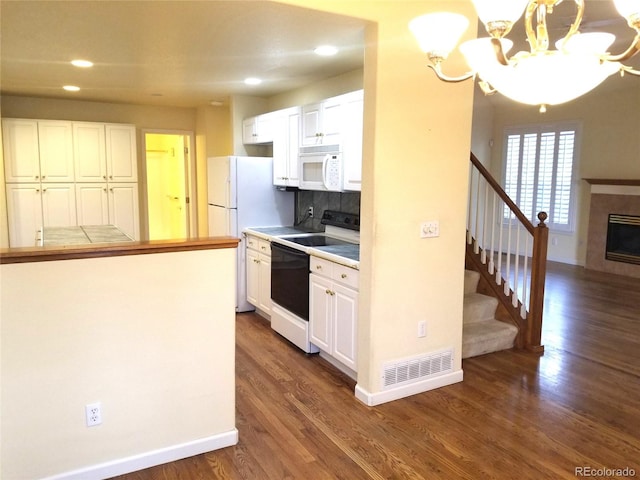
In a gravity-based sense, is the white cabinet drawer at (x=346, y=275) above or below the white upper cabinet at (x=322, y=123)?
below

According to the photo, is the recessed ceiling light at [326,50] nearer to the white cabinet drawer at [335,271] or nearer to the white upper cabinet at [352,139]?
the white upper cabinet at [352,139]

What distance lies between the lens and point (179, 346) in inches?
94.4

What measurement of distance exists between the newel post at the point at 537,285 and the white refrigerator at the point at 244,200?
8.21 ft

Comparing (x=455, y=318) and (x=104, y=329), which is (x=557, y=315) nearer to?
(x=455, y=318)

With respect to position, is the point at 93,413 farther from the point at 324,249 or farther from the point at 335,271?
the point at 324,249

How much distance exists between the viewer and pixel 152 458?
238 cm

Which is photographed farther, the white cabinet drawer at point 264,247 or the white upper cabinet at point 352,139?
the white cabinet drawer at point 264,247

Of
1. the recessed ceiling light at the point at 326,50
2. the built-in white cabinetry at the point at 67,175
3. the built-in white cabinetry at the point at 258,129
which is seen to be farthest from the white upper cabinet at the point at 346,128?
the built-in white cabinetry at the point at 67,175

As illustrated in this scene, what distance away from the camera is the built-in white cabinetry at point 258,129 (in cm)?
496

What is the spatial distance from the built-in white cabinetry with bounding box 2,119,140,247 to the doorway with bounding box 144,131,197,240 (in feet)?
2.62

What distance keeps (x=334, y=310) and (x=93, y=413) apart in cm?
170

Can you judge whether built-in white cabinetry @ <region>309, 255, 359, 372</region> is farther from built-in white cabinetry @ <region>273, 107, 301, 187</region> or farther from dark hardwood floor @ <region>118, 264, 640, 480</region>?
built-in white cabinetry @ <region>273, 107, 301, 187</region>

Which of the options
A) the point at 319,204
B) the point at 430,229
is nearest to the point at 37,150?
the point at 319,204

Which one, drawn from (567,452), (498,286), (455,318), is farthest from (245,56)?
(567,452)
